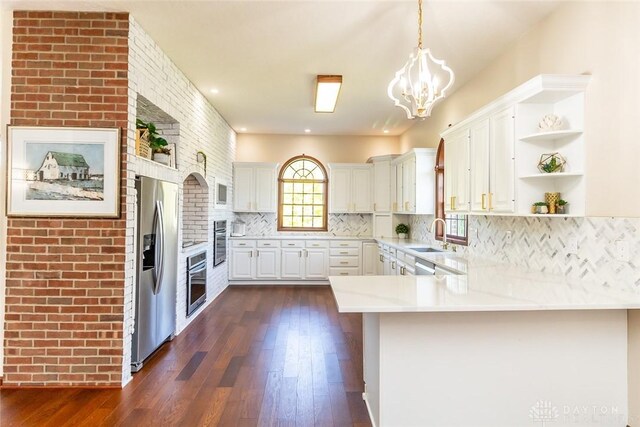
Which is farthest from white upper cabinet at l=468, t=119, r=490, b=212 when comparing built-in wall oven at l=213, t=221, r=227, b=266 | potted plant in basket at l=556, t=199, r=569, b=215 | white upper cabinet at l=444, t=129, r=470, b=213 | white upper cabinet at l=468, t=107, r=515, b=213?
built-in wall oven at l=213, t=221, r=227, b=266

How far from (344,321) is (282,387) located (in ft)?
5.87

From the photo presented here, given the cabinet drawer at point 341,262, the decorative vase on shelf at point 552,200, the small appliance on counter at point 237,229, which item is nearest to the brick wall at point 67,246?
the decorative vase on shelf at point 552,200

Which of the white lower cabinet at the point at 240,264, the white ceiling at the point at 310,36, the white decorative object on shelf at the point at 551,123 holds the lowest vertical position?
the white lower cabinet at the point at 240,264

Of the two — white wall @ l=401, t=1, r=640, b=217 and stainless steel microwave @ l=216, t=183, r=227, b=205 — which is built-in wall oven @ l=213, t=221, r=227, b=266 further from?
white wall @ l=401, t=1, r=640, b=217

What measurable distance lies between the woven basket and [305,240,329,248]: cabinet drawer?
12.4ft

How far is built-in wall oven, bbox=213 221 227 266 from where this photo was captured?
554 cm

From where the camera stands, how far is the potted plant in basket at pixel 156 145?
3.31 meters

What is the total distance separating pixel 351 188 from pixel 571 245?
4.70 meters

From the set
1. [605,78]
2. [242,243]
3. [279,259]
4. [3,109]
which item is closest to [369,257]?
[279,259]

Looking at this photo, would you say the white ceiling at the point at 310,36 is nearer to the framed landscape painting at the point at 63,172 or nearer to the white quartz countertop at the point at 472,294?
the framed landscape painting at the point at 63,172

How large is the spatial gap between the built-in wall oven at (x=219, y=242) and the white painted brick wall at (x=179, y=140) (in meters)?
0.14

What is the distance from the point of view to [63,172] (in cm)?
279

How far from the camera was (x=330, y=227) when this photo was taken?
7.27m

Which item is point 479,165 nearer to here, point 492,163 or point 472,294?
point 492,163
